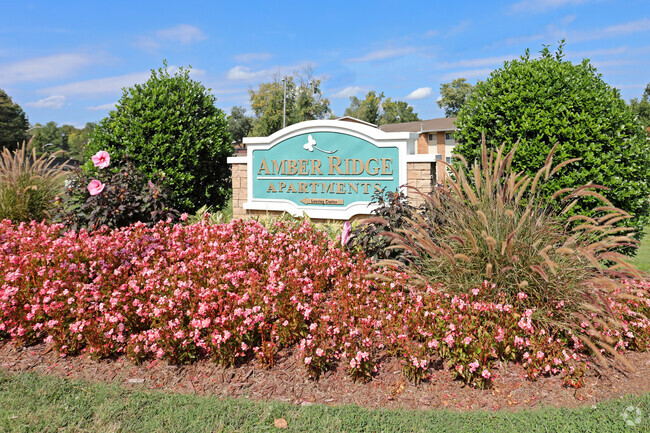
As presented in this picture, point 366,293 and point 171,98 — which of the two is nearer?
point 366,293

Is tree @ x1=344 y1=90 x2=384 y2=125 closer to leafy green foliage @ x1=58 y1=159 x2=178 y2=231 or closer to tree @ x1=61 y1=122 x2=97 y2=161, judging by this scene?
leafy green foliage @ x1=58 y1=159 x2=178 y2=231

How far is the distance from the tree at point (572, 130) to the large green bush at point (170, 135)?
5006mm

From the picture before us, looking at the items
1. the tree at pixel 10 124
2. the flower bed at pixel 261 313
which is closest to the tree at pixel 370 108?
the tree at pixel 10 124

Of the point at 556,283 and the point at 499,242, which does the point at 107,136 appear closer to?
the point at 499,242

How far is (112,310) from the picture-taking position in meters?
4.56

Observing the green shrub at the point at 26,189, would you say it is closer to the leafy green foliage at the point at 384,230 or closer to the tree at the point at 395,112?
the leafy green foliage at the point at 384,230

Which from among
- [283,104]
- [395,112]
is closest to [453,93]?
[395,112]

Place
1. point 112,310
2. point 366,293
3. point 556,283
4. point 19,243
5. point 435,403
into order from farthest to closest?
point 19,243, point 366,293, point 112,310, point 556,283, point 435,403

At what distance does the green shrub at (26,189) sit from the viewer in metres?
7.83

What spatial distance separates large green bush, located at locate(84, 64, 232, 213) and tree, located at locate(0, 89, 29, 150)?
51.2 meters

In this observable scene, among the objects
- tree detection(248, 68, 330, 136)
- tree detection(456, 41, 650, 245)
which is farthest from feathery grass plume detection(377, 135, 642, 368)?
tree detection(248, 68, 330, 136)

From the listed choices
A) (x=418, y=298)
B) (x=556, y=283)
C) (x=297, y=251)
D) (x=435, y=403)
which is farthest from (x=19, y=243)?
(x=556, y=283)

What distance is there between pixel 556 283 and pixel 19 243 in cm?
635

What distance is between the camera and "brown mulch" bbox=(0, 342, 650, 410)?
3.57 metres
